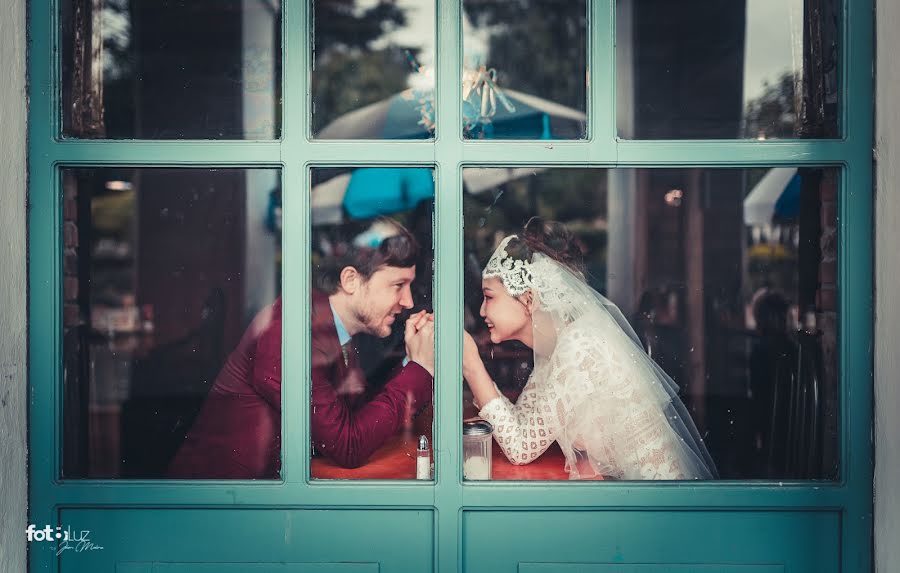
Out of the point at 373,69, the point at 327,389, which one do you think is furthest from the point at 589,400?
the point at 373,69

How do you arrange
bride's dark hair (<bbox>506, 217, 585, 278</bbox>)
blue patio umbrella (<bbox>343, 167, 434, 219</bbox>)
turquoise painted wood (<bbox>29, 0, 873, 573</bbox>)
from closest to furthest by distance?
turquoise painted wood (<bbox>29, 0, 873, 573</bbox>), blue patio umbrella (<bbox>343, 167, 434, 219</bbox>), bride's dark hair (<bbox>506, 217, 585, 278</bbox>)

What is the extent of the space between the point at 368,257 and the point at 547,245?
2.16 feet

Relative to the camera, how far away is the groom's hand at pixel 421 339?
2475 millimetres

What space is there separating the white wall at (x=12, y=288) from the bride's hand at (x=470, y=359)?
Answer: 138cm

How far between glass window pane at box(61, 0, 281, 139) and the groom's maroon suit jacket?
652mm

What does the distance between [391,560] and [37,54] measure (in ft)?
6.36

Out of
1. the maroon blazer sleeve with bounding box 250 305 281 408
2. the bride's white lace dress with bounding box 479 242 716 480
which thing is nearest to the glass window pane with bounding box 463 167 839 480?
the bride's white lace dress with bounding box 479 242 716 480

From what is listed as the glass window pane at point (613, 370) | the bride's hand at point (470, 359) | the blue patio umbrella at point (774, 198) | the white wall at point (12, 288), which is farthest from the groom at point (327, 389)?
the blue patio umbrella at point (774, 198)

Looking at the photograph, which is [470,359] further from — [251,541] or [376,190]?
[251,541]

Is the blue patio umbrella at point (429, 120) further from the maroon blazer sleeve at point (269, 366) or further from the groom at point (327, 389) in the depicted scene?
the maroon blazer sleeve at point (269, 366)

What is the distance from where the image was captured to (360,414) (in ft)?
8.46

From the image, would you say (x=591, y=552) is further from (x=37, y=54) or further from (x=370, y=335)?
(x=37, y=54)

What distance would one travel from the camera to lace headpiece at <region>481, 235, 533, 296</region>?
2.62 m

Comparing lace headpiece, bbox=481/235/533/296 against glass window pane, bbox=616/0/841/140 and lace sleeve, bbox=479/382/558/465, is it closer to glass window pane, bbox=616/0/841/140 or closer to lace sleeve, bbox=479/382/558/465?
lace sleeve, bbox=479/382/558/465
